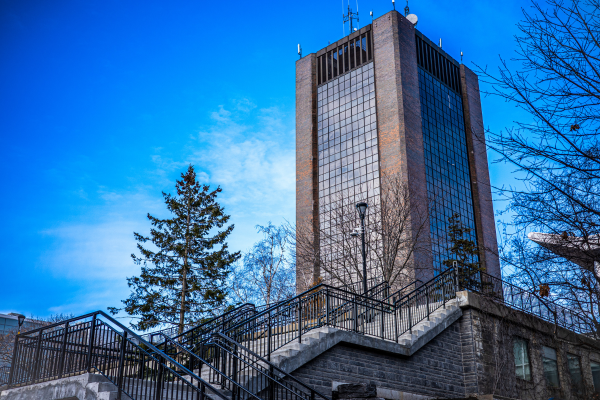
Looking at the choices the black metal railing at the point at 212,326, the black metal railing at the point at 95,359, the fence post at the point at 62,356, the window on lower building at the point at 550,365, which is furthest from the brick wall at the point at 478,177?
the fence post at the point at 62,356

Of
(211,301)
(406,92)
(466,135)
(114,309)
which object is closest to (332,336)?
(211,301)

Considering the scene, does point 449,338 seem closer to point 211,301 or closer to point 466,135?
point 211,301

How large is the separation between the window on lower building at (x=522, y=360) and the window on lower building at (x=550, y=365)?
46.0 inches

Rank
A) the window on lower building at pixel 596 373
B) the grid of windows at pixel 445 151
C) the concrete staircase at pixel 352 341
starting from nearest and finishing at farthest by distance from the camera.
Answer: the concrete staircase at pixel 352 341 → the window on lower building at pixel 596 373 → the grid of windows at pixel 445 151

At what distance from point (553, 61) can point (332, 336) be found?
702cm

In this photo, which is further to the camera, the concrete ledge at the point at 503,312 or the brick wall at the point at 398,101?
the brick wall at the point at 398,101

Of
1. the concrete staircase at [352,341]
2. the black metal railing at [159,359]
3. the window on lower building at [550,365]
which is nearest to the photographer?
the black metal railing at [159,359]

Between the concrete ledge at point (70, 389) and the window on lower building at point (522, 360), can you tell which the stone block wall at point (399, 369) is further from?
the concrete ledge at point (70, 389)

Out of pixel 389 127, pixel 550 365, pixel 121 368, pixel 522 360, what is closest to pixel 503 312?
pixel 522 360

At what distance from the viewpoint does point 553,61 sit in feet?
27.2

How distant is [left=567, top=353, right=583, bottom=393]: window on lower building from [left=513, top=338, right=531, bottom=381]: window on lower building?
9.99ft

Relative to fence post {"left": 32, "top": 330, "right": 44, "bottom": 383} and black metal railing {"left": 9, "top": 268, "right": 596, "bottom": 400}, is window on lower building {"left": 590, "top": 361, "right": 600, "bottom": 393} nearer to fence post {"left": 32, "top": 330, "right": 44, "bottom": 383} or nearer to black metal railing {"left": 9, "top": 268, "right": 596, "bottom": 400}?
black metal railing {"left": 9, "top": 268, "right": 596, "bottom": 400}

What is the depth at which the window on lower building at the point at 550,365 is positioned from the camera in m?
18.4

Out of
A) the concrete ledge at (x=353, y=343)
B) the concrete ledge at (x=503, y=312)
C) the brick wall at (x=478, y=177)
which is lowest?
the concrete ledge at (x=353, y=343)
